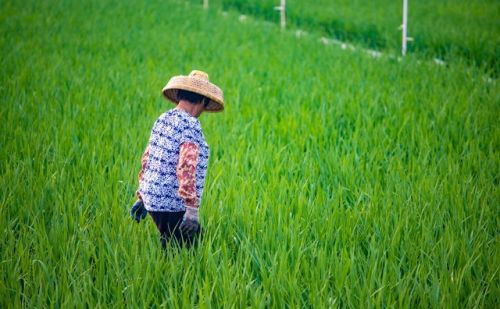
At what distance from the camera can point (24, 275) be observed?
187 centimetres

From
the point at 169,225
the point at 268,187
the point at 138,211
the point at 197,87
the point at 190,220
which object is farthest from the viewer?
the point at 268,187

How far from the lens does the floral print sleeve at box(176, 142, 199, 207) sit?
176 centimetres

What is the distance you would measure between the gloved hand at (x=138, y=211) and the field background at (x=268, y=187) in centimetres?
7

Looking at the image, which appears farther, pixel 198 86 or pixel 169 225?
pixel 169 225

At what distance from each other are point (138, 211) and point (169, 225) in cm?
20

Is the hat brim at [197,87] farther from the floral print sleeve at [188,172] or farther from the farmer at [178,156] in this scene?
the floral print sleeve at [188,172]

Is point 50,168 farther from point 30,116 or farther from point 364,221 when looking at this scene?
point 364,221

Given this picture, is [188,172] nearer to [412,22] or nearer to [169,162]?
[169,162]

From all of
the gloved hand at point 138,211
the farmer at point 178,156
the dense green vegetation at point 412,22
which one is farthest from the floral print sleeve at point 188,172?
the dense green vegetation at point 412,22

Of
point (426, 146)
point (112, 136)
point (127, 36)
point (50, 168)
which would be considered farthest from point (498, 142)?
point (127, 36)

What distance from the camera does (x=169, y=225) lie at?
195 centimetres

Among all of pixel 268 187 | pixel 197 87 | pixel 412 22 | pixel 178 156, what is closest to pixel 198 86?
pixel 197 87

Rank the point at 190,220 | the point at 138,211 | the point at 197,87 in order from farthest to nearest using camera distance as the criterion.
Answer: the point at 138,211 → the point at 197,87 → the point at 190,220

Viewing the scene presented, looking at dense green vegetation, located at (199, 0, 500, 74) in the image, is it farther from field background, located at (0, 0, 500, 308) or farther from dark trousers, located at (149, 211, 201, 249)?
dark trousers, located at (149, 211, 201, 249)
